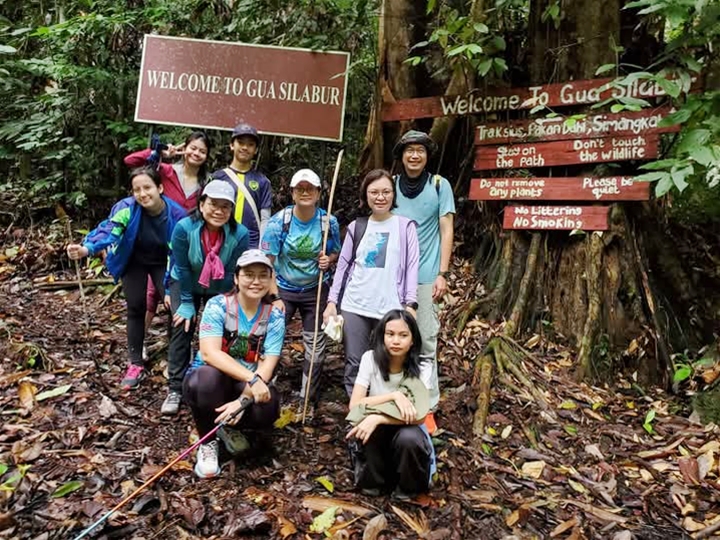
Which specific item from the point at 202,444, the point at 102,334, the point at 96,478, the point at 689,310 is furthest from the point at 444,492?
the point at 102,334

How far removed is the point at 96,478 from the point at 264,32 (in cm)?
568

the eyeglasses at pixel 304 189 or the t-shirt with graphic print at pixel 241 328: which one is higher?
the eyeglasses at pixel 304 189

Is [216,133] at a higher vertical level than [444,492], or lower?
higher

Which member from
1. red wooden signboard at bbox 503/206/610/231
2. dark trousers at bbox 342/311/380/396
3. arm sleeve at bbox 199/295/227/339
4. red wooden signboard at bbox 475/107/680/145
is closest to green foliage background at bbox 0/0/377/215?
red wooden signboard at bbox 475/107/680/145

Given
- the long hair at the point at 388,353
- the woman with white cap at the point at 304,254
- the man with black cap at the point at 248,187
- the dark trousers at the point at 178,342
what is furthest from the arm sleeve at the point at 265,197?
the long hair at the point at 388,353

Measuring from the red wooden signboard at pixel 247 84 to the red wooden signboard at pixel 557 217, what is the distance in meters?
1.95

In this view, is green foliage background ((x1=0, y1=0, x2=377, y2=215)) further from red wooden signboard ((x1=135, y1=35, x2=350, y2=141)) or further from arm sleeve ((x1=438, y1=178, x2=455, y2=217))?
arm sleeve ((x1=438, y1=178, x2=455, y2=217))

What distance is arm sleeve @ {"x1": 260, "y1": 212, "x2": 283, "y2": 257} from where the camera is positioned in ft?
13.9

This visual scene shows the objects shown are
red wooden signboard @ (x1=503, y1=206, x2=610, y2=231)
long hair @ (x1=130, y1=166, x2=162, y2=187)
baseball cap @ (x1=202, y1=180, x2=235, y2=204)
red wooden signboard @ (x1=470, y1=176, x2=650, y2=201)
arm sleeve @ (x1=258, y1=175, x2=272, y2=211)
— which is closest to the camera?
baseball cap @ (x1=202, y1=180, x2=235, y2=204)

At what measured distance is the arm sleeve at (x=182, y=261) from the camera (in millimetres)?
3895

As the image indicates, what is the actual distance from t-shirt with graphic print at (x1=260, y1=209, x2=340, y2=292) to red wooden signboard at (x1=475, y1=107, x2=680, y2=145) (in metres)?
2.20

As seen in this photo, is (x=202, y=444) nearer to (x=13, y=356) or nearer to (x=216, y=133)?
(x=13, y=356)

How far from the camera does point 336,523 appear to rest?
3199 mm

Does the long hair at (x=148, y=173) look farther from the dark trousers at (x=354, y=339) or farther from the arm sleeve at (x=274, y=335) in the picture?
the dark trousers at (x=354, y=339)
